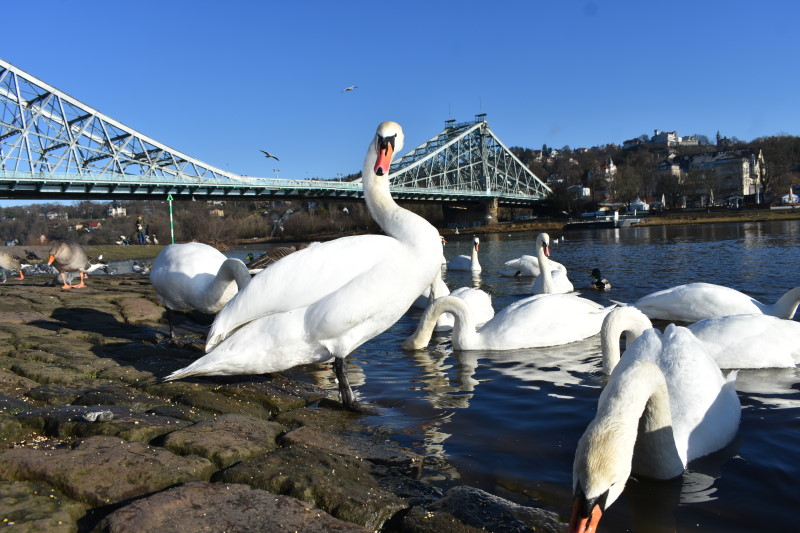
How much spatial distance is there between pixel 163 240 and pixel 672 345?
5044 centimetres

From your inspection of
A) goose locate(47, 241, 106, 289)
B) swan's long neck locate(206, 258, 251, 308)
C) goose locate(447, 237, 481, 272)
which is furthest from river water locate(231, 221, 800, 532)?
goose locate(447, 237, 481, 272)

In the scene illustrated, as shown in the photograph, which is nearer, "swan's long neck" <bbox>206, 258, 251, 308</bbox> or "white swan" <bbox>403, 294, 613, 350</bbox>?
"swan's long neck" <bbox>206, 258, 251, 308</bbox>

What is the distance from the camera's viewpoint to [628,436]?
7.54 feet

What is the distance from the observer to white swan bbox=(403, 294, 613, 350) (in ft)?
20.2

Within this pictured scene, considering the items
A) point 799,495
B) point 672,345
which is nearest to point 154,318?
point 672,345

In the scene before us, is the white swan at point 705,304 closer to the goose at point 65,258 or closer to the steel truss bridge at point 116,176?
the goose at point 65,258

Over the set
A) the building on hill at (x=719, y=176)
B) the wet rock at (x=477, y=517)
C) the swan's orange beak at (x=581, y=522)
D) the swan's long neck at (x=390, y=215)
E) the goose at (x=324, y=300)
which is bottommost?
the wet rock at (x=477, y=517)

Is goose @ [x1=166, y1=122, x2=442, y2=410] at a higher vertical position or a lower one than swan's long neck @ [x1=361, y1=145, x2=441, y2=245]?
lower

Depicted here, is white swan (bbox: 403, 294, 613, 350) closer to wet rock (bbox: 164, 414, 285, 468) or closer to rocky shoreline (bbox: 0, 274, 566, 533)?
rocky shoreline (bbox: 0, 274, 566, 533)

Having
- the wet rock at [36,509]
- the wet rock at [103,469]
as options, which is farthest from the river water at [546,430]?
the wet rock at [36,509]

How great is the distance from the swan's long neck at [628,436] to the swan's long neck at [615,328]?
5.51 ft

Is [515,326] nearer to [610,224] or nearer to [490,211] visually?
[610,224]

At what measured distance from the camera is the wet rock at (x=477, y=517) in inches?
87.4

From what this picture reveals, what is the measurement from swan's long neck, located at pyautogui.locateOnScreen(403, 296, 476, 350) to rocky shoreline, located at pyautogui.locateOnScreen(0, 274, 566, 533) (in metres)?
2.01
